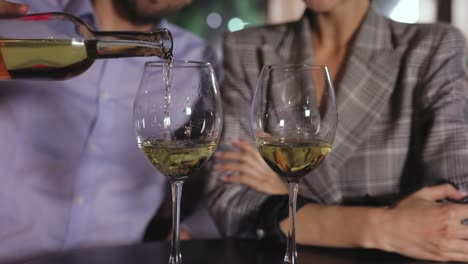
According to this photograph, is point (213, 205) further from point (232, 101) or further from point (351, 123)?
point (351, 123)

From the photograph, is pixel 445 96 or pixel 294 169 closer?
pixel 294 169

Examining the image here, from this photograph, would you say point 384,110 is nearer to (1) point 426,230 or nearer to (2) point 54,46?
(1) point 426,230

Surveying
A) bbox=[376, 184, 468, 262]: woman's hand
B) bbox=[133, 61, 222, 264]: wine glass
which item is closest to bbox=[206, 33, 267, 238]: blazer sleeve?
bbox=[376, 184, 468, 262]: woman's hand

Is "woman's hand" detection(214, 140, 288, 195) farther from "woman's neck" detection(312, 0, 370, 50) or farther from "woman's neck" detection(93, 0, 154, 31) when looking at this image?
"woman's neck" detection(93, 0, 154, 31)

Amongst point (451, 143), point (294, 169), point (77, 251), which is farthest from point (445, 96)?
point (77, 251)

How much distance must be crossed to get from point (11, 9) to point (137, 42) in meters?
0.26

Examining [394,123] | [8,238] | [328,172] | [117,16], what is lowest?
[8,238]

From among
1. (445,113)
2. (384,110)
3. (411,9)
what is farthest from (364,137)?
(411,9)

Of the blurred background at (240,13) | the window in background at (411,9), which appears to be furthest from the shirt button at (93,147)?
the blurred background at (240,13)

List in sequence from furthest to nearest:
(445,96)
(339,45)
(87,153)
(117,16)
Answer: (117,16) → (339,45) → (87,153) → (445,96)

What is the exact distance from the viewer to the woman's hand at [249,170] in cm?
115

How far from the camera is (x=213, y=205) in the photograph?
118 centimetres

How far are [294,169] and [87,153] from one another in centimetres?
72

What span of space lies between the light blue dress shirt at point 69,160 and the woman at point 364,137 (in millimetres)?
275
